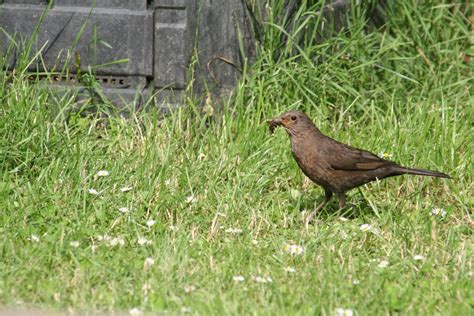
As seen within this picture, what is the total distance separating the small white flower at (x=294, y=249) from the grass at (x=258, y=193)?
0.04 m

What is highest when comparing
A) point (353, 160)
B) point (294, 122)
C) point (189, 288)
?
point (294, 122)

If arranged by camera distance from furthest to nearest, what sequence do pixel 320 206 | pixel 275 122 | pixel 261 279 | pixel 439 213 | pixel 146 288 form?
pixel 275 122 → pixel 320 206 → pixel 439 213 → pixel 261 279 → pixel 146 288

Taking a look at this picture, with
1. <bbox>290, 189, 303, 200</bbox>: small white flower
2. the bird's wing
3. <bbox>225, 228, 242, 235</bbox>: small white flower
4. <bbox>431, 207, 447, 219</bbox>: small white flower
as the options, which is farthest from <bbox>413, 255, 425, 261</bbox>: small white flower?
<bbox>290, 189, 303, 200</bbox>: small white flower

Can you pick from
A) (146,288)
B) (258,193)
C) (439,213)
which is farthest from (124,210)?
(439,213)

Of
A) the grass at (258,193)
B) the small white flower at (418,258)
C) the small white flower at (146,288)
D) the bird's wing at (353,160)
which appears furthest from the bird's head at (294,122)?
the small white flower at (146,288)

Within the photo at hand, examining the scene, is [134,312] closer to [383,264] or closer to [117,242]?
[117,242]

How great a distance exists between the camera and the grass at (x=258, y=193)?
4832mm

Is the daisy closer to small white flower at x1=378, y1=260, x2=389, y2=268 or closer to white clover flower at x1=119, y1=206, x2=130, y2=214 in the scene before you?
white clover flower at x1=119, y1=206, x2=130, y2=214

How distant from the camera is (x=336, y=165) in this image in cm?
609

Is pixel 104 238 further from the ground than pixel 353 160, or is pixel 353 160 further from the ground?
pixel 353 160

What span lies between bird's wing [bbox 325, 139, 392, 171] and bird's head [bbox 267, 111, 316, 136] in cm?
19

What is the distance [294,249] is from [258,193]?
0.85m

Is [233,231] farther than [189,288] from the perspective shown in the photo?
Yes

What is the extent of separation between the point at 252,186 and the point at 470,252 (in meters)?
1.40
